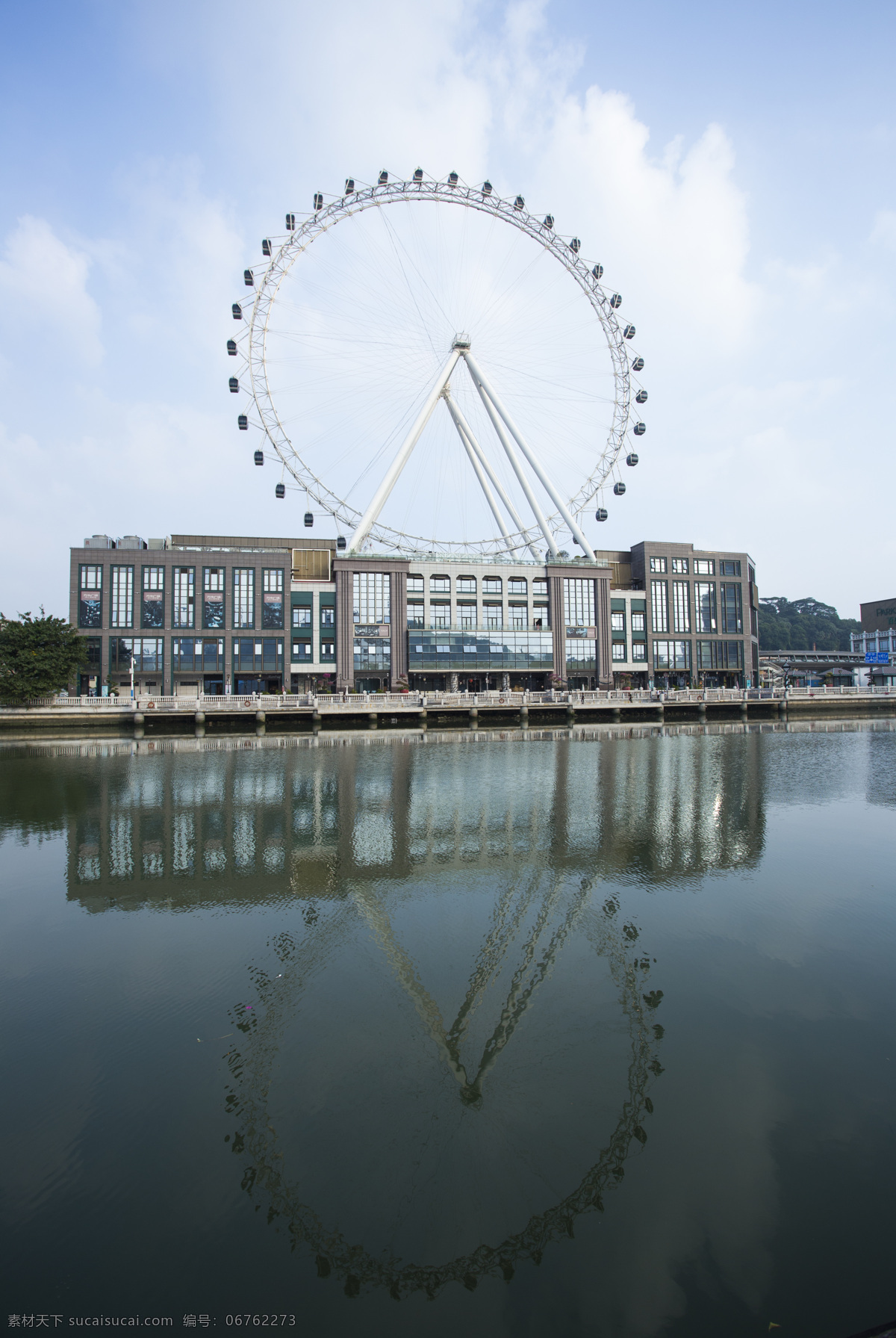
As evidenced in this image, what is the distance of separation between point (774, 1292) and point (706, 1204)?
0.88 m

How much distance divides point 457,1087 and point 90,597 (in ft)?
276

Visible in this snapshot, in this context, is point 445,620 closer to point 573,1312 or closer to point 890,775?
point 890,775

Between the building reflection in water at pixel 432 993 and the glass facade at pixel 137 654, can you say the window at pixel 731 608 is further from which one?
the building reflection in water at pixel 432 993

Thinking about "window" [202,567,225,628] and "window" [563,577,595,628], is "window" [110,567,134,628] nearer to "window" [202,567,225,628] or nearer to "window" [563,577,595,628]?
"window" [202,567,225,628]

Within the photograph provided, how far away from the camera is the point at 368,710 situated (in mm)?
61156

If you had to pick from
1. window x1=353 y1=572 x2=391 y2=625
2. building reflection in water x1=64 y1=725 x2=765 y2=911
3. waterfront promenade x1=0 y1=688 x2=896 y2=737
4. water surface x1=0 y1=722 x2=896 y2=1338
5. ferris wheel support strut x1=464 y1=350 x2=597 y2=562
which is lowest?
water surface x1=0 y1=722 x2=896 y2=1338

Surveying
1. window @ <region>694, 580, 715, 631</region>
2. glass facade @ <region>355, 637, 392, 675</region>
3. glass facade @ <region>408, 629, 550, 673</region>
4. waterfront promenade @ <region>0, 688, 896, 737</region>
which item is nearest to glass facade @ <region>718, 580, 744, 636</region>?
window @ <region>694, 580, 715, 631</region>

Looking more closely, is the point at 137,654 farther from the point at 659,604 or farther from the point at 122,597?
the point at 659,604

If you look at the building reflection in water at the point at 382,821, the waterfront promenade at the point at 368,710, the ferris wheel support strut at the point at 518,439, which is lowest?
the building reflection in water at the point at 382,821

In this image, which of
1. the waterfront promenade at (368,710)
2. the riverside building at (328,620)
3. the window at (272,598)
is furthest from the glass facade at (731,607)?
the window at (272,598)

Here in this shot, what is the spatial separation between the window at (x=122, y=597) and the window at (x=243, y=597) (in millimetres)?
11692

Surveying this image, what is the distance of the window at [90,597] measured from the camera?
260 ft

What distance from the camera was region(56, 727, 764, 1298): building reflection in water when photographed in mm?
6359

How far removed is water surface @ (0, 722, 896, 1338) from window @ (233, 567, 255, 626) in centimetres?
6653
